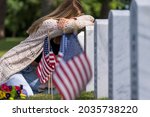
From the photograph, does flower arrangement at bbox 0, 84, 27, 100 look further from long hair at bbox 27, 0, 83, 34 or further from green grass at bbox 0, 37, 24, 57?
green grass at bbox 0, 37, 24, 57

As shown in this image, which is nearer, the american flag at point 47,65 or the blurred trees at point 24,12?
the american flag at point 47,65

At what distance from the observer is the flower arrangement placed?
11.7m

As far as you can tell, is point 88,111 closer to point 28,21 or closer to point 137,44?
point 137,44

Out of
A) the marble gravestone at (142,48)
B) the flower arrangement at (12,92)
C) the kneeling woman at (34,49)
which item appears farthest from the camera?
the kneeling woman at (34,49)

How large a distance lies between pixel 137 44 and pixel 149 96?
59cm

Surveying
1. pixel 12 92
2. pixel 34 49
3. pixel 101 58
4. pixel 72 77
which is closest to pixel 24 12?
pixel 34 49

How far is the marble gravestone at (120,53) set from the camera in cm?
903

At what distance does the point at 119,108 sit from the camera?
8031 millimetres

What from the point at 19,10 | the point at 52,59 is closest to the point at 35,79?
the point at 52,59

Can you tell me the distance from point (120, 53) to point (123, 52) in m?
0.05

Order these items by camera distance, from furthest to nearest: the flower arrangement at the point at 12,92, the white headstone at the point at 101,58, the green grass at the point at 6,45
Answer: the green grass at the point at 6,45
the flower arrangement at the point at 12,92
the white headstone at the point at 101,58

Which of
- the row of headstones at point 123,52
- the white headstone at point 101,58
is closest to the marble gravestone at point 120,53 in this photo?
the row of headstones at point 123,52

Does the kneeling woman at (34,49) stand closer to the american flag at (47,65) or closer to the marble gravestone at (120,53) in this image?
the american flag at (47,65)

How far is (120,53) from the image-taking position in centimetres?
909
